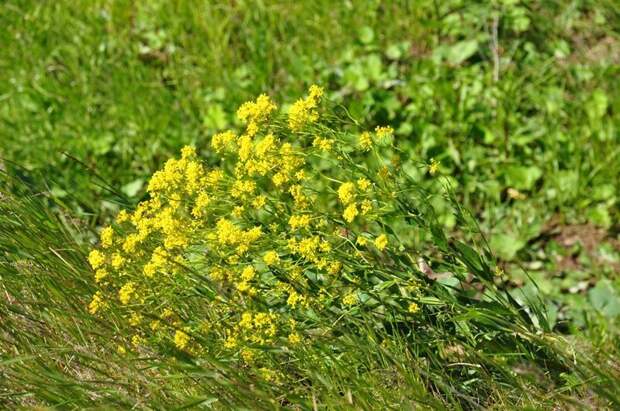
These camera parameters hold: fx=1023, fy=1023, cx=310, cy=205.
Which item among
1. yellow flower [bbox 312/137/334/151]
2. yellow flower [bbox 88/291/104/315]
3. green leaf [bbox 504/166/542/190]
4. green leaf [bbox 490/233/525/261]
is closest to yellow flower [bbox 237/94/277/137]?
yellow flower [bbox 312/137/334/151]

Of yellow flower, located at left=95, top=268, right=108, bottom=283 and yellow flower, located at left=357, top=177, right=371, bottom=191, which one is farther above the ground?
yellow flower, located at left=357, top=177, right=371, bottom=191

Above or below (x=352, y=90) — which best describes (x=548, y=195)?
below

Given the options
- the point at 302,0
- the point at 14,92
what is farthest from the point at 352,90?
the point at 14,92

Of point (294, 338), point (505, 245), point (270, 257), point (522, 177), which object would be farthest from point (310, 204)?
point (522, 177)

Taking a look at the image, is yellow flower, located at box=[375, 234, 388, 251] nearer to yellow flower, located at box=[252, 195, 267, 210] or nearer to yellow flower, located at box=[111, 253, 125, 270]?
yellow flower, located at box=[252, 195, 267, 210]

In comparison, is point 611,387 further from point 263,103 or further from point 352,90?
point 352,90

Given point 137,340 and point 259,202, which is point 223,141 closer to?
point 259,202

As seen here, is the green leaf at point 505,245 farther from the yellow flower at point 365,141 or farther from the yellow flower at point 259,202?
the yellow flower at point 259,202
